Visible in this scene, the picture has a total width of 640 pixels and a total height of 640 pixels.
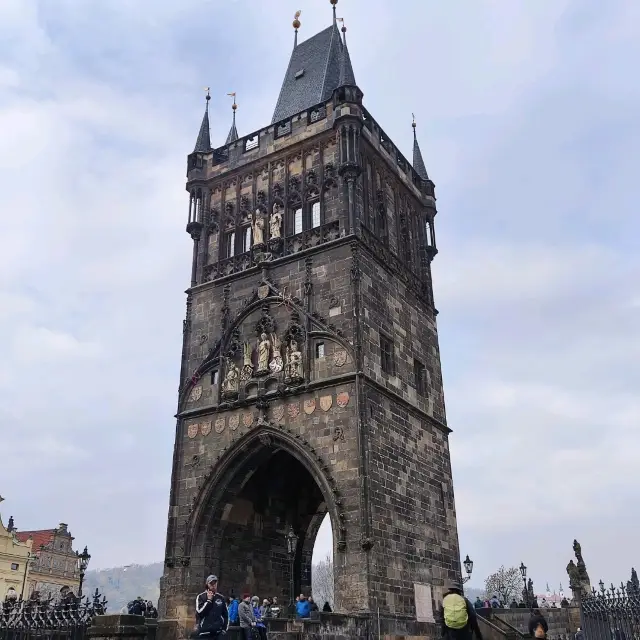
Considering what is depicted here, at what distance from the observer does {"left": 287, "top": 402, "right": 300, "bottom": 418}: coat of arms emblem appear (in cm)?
2125

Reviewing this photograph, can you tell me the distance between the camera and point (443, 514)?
23.5 metres

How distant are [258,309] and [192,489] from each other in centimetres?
619

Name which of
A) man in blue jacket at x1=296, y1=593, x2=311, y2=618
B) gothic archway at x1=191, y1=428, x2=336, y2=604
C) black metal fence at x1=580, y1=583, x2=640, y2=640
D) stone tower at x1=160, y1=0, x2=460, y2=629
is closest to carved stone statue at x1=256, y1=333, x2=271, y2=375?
stone tower at x1=160, y1=0, x2=460, y2=629

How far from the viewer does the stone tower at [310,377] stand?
2017 cm

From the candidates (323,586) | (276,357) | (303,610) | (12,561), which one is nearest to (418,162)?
(276,357)

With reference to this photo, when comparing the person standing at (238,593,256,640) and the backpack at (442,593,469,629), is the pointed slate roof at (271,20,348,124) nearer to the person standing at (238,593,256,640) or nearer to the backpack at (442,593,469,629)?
the person standing at (238,593,256,640)

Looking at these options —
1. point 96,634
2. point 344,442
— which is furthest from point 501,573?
point 96,634

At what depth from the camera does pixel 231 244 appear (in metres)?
26.3

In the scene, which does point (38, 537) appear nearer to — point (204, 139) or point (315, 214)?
point (204, 139)

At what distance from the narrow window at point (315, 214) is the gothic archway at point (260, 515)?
739cm

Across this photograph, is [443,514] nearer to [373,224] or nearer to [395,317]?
[395,317]

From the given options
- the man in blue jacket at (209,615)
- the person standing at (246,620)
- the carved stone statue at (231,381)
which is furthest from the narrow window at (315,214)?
the man in blue jacket at (209,615)

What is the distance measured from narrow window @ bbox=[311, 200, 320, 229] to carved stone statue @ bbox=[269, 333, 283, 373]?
429cm

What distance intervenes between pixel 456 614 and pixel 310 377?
13437mm
